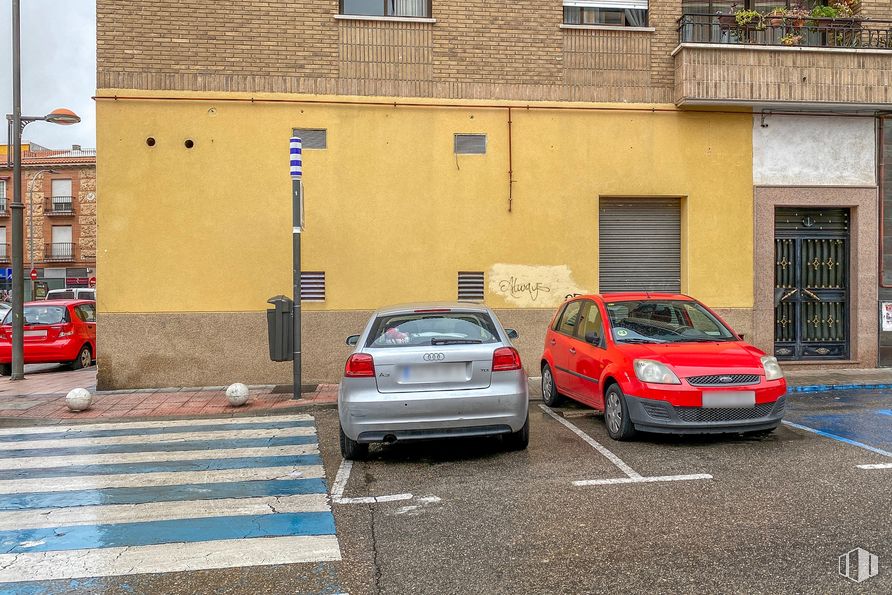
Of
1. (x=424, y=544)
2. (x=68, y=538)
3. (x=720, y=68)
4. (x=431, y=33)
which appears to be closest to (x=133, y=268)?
(x=431, y=33)

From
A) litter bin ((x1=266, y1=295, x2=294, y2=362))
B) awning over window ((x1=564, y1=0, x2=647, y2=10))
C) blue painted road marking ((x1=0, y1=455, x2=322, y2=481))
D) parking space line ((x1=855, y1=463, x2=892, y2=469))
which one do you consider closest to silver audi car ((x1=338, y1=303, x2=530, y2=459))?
blue painted road marking ((x1=0, y1=455, x2=322, y2=481))

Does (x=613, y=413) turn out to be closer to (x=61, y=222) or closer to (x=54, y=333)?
(x=54, y=333)

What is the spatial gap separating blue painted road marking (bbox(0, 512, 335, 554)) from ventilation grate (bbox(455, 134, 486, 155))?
772 centimetres

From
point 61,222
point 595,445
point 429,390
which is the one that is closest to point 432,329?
point 429,390

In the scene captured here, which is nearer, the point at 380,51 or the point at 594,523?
the point at 594,523

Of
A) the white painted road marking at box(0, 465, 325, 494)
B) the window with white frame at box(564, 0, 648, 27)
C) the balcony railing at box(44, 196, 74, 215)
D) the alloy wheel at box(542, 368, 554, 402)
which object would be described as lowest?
the white painted road marking at box(0, 465, 325, 494)

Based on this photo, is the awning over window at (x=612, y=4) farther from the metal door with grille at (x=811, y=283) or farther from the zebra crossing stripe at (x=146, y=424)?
the zebra crossing stripe at (x=146, y=424)

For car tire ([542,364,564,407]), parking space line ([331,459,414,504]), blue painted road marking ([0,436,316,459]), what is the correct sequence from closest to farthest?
parking space line ([331,459,414,504]) < blue painted road marking ([0,436,316,459]) < car tire ([542,364,564,407])

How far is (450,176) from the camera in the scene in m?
11.2

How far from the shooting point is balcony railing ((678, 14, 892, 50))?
11.6 metres

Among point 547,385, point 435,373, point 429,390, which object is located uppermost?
point 435,373

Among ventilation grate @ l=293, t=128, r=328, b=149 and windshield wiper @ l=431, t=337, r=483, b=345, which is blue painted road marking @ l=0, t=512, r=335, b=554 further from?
ventilation grate @ l=293, t=128, r=328, b=149

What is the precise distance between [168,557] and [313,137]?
8137 millimetres

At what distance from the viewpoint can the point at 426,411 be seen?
5738mm
